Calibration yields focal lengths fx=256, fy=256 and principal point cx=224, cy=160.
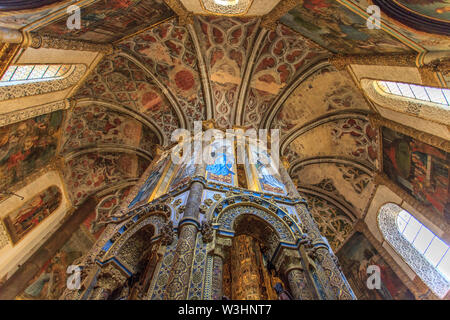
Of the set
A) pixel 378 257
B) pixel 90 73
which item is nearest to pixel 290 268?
pixel 378 257

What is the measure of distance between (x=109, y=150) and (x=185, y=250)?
10427 millimetres

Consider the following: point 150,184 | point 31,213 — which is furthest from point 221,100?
point 31,213

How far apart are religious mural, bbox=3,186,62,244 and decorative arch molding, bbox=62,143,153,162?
6.16 feet

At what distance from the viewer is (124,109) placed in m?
12.6

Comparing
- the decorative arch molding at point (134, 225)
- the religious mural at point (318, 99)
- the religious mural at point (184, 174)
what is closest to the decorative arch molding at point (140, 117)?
the religious mural at point (184, 174)

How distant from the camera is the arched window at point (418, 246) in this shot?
330 inches

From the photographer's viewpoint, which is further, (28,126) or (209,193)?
(28,126)

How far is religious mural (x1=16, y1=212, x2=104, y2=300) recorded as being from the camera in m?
9.80

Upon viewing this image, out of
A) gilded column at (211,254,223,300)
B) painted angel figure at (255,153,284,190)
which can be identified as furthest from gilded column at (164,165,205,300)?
painted angel figure at (255,153,284,190)

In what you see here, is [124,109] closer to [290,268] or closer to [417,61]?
[290,268]

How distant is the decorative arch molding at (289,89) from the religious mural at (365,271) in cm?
712

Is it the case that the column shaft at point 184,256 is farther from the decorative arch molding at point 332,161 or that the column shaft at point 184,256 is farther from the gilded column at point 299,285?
the decorative arch molding at point 332,161

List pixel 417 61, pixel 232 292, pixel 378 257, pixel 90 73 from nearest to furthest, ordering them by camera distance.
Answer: pixel 417 61
pixel 232 292
pixel 90 73
pixel 378 257
